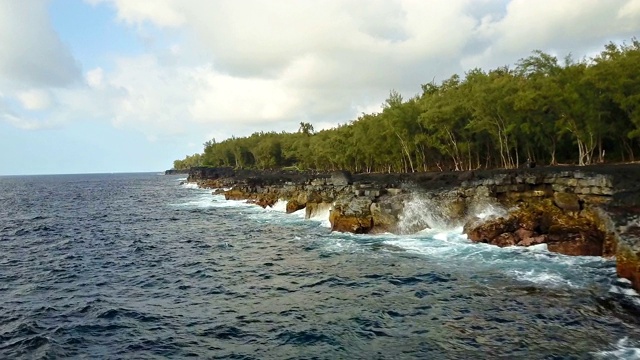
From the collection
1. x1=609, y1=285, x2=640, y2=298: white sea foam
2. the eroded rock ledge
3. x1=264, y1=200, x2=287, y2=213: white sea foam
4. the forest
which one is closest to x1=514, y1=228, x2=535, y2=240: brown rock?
the eroded rock ledge

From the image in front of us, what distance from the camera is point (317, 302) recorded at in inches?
821

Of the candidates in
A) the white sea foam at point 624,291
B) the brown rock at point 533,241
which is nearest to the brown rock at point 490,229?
the brown rock at point 533,241

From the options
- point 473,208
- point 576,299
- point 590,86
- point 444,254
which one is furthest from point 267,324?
point 590,86

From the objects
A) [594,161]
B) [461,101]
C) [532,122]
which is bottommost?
[594,161]

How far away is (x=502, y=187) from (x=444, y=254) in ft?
38.3

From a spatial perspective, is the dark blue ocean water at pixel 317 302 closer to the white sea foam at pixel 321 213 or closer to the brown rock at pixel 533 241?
the brown rock at pixel 533 241

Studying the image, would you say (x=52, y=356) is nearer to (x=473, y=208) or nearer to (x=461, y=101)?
(x=473, y=208)

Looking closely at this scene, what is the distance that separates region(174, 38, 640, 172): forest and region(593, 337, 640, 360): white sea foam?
36267 mm

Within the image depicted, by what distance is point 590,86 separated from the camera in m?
44.4

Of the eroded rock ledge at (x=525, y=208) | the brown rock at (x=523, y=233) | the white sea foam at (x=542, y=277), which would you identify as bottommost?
the white sea foam at (x=542, y=277)

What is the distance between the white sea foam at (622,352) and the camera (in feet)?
43.8

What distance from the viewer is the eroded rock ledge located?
25.4 metres

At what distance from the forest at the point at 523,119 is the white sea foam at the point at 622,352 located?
119 feet

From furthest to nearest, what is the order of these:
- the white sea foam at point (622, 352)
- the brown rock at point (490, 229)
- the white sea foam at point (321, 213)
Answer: the white sea foam at point (321, 213) → the brown rock at point (490, 229) → the white sea foam at point (622, 352)
